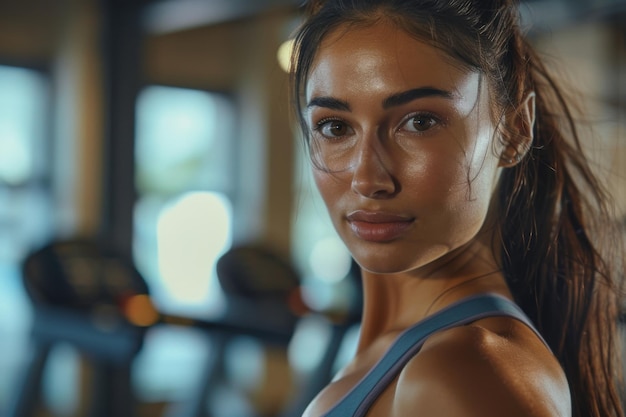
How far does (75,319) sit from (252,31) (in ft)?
9.29

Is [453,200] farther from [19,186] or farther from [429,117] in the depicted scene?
[19,186]

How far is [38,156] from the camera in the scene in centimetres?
517

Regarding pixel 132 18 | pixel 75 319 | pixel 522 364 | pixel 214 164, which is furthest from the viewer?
pixel 214 164

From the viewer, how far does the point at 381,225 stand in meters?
0.82

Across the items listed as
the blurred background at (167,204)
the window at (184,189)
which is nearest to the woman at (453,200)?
the blurred background at (167,204)

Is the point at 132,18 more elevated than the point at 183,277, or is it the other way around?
the point at 132,18

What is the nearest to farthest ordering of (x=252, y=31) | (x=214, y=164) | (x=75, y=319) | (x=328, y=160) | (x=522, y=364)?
(x=522, y=364) → (x=328, y=160) → (x=75, y=319) → (x=252, y=31) → (x=214, y=164)

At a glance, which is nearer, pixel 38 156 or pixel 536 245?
pixel 536 245

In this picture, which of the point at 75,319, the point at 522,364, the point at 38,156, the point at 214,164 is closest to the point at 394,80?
the point at 522,364

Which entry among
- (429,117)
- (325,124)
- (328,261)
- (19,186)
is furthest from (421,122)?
(328,261)

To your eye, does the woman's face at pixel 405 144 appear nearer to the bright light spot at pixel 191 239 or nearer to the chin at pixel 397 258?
the chin at pixel 397 258

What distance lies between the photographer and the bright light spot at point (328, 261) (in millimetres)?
6164

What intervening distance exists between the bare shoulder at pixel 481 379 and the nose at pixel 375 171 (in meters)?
0.14

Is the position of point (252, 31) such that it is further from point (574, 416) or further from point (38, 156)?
point (574, 416)
